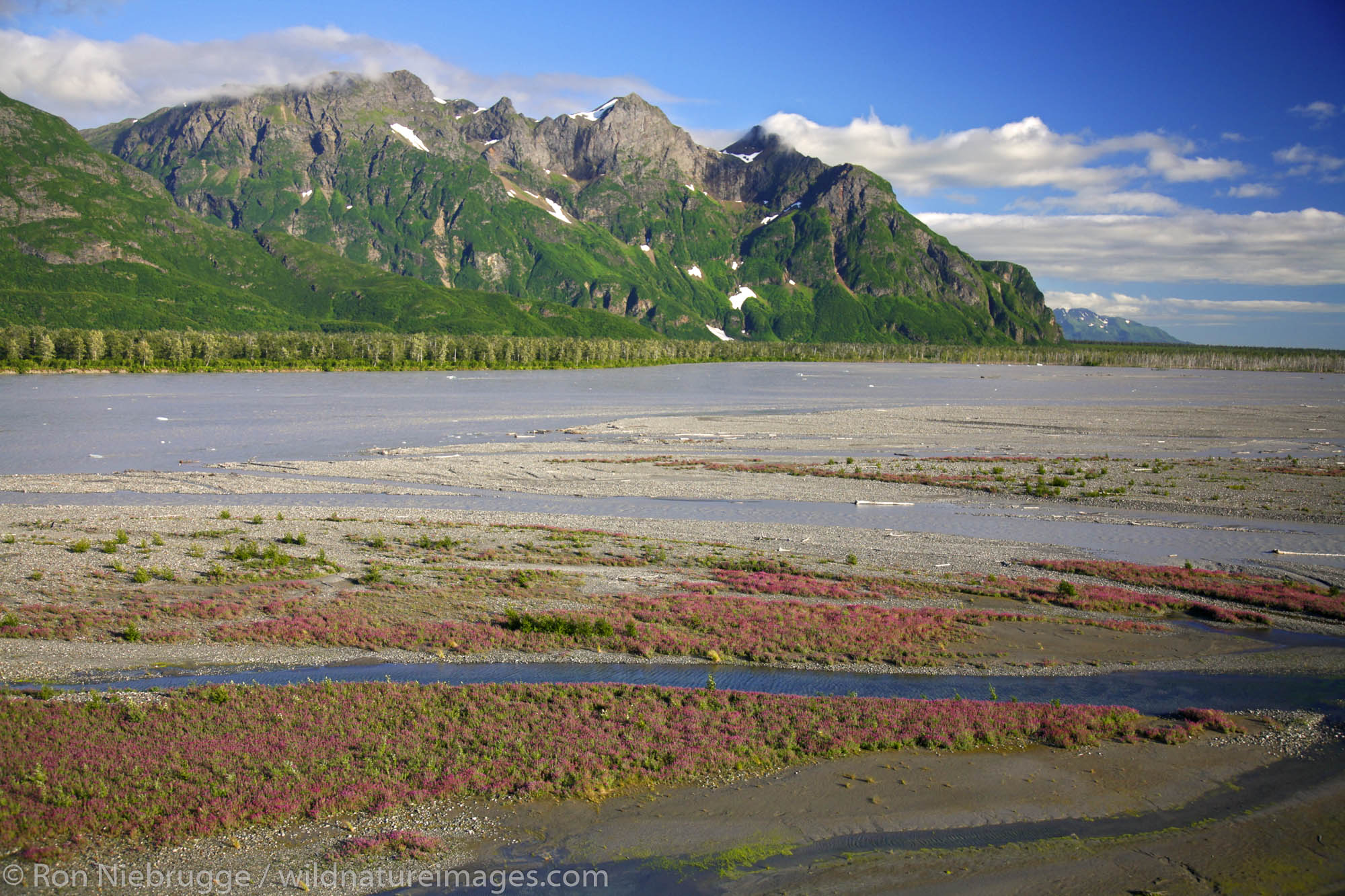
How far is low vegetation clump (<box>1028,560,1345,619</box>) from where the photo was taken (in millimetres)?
27531

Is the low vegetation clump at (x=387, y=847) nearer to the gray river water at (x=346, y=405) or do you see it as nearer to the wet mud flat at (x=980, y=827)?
the wet mud flat at (x=980, y=827)

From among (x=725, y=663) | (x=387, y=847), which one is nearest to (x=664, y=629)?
(x=725, y=663)

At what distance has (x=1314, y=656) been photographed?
907 inches

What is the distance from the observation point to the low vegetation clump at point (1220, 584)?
2753 centimetres

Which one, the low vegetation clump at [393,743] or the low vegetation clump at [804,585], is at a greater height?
the low vegetation clump at [804,585]

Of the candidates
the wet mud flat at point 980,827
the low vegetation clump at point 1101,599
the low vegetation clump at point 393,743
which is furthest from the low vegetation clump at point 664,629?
the wet mud flat at point 980,827

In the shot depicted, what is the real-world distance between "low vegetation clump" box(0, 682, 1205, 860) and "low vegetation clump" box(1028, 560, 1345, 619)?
13387mm

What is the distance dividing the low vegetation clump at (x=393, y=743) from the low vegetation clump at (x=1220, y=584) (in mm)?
13387

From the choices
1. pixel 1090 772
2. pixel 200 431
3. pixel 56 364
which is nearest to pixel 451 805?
pixel 1090 772

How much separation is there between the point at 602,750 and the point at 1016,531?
101 feet

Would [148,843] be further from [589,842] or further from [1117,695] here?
[1117,695]

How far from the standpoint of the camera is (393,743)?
15602 millimetres

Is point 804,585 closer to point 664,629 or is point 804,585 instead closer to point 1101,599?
point 664,629

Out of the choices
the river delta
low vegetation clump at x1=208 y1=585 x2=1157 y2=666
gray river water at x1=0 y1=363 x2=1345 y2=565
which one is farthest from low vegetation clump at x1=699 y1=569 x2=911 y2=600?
gray river water at x1=0 y1=363 x2=1345 y2=565
